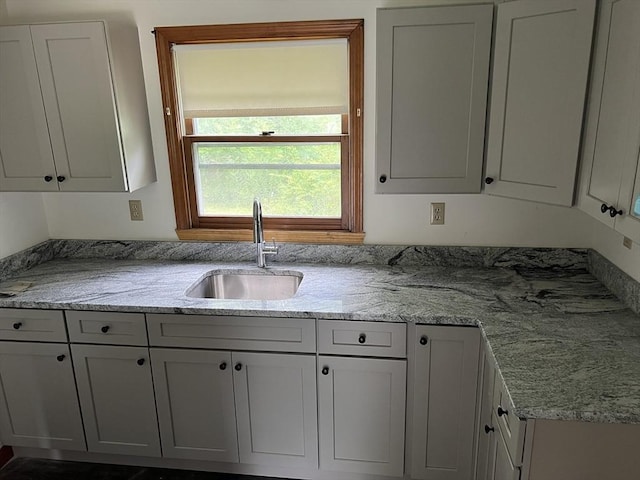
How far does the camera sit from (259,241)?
7.60ft

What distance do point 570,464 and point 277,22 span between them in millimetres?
2033

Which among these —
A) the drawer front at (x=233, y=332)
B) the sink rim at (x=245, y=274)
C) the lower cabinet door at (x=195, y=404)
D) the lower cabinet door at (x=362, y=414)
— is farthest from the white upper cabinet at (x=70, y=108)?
the lower cabinet door at (x=362, y=414)

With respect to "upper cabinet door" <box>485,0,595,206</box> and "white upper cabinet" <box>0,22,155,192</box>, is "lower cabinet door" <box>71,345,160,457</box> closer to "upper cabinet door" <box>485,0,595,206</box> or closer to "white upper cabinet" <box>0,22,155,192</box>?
"white upper cabinet" <box>0,22,155,192</box>

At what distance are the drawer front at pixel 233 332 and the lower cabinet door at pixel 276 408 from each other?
54 millimetres

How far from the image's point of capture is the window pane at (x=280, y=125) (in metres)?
2.30

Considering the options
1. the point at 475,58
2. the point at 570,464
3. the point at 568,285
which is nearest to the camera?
the point at 570,464

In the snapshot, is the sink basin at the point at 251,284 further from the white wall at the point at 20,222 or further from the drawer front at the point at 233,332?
the white wall at the point at 20,222

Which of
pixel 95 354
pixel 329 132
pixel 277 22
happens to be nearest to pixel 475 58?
pixel 329 132

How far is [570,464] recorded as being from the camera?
1328 mm

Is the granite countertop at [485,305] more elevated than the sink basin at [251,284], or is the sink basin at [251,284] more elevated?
the granite countertop at [485,305]

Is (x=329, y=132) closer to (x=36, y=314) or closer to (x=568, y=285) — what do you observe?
(x=568, y=285)

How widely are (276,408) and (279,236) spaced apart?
0.85 metres

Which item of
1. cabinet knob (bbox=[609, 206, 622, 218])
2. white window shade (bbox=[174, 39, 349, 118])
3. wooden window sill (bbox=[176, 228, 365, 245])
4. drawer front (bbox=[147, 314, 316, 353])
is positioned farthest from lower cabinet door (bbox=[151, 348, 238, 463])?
cabinet knob (bbox=[609, 206, 622, 218])

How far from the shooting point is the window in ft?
7.14
